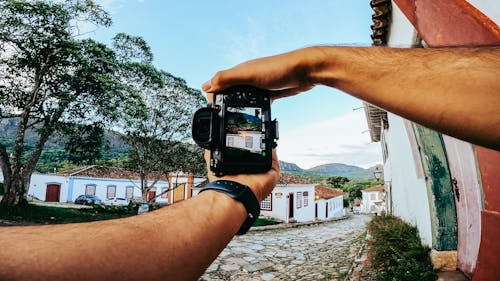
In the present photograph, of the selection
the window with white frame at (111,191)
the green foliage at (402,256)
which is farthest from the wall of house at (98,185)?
the green foliage at (402,256)

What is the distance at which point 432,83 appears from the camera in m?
0.64

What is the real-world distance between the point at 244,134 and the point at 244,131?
0.04 feet

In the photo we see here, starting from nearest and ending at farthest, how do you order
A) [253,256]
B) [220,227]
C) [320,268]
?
[220,227], [320,268], [253,256]

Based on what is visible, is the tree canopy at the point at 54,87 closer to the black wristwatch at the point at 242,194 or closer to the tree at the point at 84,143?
the tree at the point at 84,143

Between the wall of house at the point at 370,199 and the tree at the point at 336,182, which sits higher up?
the tree at the point at 336,182

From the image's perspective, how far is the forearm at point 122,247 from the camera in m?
0.54

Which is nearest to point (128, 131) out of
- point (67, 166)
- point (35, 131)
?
point (35, 131)

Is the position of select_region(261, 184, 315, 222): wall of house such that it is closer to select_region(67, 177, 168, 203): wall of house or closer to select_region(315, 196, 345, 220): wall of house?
select_region(315, 196, 345, 220): wall of house

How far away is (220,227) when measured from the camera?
2.40ft

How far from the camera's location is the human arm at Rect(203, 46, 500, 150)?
1.96 ft

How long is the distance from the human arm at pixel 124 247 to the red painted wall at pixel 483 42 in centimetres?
204

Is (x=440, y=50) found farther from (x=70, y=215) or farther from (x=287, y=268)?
(x=70, y=215)

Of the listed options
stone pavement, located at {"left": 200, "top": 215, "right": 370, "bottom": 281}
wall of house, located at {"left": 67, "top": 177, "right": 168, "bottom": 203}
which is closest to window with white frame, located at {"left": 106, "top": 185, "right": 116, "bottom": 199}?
wall of house, located at {"left": 67, "top": 177, "right": 168, "bottom": 203}

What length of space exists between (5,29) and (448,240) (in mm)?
18660
